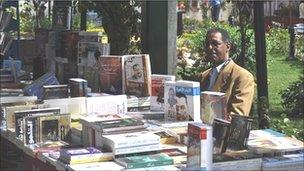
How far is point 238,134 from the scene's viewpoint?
3.12m

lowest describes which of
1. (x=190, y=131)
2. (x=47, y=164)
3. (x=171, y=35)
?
(x=47, y=164)

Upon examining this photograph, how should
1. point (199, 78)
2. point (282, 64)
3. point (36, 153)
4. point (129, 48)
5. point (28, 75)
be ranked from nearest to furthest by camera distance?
point (36, 153), point (199, 78), point (28, 75), point (129, 48), point (282, 64)

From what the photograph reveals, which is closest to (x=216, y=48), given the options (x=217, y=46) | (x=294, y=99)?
(x=217, y=46)

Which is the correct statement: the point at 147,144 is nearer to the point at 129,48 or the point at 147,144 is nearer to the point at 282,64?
the point at 129,48

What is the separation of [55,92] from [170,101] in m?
1.08

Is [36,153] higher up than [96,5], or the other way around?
[96,5]

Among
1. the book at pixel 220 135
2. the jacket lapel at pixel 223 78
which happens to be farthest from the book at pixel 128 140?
the jacket lapel at pixel 223 78

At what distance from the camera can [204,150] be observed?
108 inches

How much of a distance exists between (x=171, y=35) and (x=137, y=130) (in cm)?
225

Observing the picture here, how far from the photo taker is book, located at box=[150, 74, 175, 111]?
4348 mm

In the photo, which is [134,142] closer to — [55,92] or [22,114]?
[22,114]

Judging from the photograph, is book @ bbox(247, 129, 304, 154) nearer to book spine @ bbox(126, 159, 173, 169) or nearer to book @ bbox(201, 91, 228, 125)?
book @ bbox(201, 91, 228, 125)

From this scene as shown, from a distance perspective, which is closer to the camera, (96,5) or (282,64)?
(96,5)

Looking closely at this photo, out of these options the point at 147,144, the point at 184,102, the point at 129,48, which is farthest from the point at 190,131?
the point at 129,48
